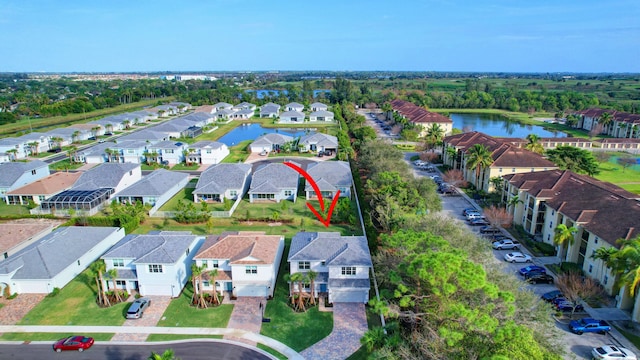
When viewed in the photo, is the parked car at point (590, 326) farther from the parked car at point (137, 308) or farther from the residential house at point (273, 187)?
the residential house at point (273, 187)

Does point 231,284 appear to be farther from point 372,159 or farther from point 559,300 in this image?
point 372,159

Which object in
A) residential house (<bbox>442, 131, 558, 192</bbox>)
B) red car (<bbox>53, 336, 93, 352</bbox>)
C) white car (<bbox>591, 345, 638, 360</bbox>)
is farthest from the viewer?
residential house (<bbox>442, 131, 558, 192</bbox>)

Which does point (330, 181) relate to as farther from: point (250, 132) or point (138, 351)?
point (250, 132)

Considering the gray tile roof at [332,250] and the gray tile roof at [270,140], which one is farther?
the gray tile roof at [270,140]

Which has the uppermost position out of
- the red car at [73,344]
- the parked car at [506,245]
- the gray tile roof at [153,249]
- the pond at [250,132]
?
the pond at [250,132]

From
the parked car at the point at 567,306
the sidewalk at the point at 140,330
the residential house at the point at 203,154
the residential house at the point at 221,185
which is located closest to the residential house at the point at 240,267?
the sidewalk at the point at 140,330

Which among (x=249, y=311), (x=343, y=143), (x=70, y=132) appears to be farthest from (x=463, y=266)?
(x=70, y=132)

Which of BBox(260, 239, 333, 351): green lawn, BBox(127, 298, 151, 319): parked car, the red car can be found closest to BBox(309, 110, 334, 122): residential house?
BBox(260, 239, 333, 351): green lawn

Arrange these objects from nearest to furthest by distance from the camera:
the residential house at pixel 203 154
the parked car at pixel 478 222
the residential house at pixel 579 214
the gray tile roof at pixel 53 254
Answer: the residential house at pixel 579 214
the gray tile roof at pixel 53 254
the parked car at pixel 478 222
the residential house at pixel 203 154

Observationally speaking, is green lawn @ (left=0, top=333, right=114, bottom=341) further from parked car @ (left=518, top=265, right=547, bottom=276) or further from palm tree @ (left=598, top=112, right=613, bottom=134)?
palm tree @ (left=598, top=112, right=613, bottom=134)
